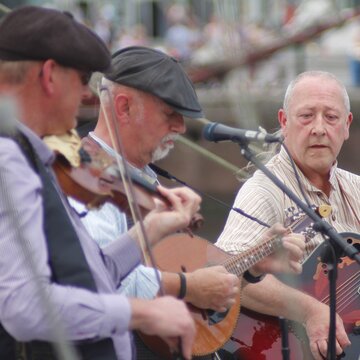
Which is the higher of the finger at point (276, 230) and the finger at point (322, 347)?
the finger at point (276, 230)

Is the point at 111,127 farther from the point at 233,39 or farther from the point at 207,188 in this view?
the point at 207,188

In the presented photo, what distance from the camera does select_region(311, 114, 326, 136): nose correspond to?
17.4 ft

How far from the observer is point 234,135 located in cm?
432

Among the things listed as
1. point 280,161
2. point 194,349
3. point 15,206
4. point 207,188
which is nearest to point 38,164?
point 15,206

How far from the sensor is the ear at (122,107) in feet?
14.6

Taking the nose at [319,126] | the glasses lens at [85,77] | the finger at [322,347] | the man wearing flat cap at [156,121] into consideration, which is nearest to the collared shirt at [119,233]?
the man wearing flat cap at [156,121]

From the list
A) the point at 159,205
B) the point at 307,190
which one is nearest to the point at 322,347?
the point at 307,190

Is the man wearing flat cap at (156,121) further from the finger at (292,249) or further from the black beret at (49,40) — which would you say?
the black beret at (49,40)

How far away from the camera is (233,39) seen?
4.42 meters

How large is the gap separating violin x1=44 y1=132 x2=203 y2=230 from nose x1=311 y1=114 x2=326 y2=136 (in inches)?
65.0

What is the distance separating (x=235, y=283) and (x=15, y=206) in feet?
4.02

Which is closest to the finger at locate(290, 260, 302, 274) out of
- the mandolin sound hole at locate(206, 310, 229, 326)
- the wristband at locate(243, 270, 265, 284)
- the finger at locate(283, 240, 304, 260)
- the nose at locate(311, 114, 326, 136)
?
the finger at locate(283, 240, 304, 260)

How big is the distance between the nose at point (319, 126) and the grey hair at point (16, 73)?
1.95 metres

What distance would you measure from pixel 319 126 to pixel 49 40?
1.95 meters
